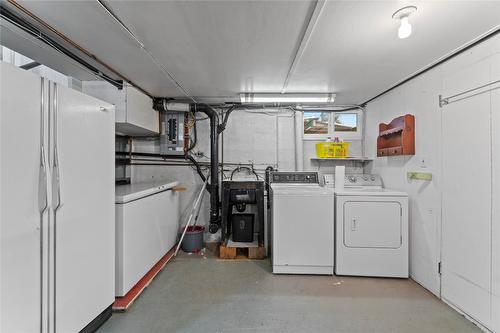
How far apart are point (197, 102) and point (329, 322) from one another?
10.3 feet

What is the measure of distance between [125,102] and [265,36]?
173cm

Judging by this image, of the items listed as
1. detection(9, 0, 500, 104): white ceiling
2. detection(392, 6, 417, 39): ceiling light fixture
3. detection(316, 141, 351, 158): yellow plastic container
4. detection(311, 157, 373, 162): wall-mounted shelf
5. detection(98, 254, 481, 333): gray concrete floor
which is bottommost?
detection(98, 254, 481, 333): gray concrete floor

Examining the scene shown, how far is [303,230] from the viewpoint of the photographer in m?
2.49

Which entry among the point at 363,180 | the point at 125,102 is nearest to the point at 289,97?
the point at 363,180

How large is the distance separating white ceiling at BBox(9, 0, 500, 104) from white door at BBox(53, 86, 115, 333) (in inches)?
21.6

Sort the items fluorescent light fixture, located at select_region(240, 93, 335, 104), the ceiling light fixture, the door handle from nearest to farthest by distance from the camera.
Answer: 1. the door handle
2. the ceiling light fixture
3. fluorescent light fixture, located at select_region(240, 93, 335, 104)

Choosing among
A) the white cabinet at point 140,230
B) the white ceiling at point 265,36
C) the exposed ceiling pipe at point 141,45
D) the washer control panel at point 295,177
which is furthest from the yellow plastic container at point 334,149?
the white cabinet at point 140,230

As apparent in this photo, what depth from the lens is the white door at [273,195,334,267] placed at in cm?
248

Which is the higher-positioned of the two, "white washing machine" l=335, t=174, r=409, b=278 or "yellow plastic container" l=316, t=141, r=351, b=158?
"yellow plastic container" l=316, t=141, r=351, b=158

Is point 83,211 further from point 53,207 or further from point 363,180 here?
point 363,180

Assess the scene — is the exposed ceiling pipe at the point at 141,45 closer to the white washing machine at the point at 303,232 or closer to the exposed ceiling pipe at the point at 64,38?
the exposed ceiling pipe at the point at 64,38

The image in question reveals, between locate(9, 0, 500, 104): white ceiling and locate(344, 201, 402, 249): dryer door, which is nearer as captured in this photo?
locate(9, 0, 500, 104): white ceiling

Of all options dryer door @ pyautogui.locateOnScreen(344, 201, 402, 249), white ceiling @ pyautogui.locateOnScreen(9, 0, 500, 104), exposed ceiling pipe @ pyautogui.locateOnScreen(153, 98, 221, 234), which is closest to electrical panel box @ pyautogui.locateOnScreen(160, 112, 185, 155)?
exposed ceiling pipe @ pyautogui.locateOnScreen(153, 98, 221, 234)

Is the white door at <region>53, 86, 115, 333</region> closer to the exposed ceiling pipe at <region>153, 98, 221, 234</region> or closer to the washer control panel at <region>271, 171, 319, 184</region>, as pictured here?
the exposed ceiling pipe at <region>153, 98, 221, 234</region>
